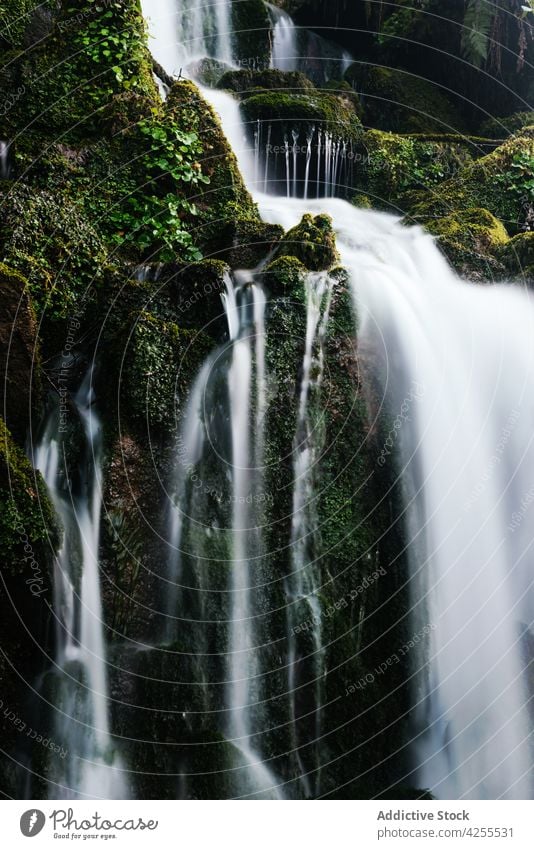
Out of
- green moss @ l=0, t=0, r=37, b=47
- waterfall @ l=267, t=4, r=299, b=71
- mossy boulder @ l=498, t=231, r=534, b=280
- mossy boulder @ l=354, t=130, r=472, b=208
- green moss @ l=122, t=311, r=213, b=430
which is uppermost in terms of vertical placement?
waterfall @ l=267, t=4, r=299, b=71

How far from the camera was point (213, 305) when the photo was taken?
8078mm

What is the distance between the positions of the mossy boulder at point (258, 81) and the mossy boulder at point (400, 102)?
1.68m

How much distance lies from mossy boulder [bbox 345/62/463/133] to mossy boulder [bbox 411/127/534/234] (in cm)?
230

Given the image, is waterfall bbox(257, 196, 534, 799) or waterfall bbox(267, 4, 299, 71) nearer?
waterfall bbox(257, 196, 534, 799)

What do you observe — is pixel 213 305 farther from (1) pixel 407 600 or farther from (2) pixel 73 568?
(1) pixel 407 600

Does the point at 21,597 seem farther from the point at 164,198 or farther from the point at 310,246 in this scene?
the point at 164,198

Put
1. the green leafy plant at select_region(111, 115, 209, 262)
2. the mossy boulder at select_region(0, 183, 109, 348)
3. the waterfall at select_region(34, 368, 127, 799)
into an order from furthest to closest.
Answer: the green leafy plant at select_region(111, 115, 209, 262)
the mossy boulder at select_region(0, 183, 109, 348)
the waterfall at select_region(34, 368, 127, 799)

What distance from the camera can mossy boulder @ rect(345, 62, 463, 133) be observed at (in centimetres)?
1409

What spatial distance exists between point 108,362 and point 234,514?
1903 millimetres

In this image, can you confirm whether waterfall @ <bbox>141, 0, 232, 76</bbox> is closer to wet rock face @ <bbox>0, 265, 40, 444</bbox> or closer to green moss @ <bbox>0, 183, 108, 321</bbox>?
green moss @ <bbox>0, 183, 108, 321</bbox>

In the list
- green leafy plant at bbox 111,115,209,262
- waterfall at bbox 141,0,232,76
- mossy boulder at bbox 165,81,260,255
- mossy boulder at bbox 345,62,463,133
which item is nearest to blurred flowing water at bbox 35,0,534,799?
green leafy plant at bbox 111,115,209,262

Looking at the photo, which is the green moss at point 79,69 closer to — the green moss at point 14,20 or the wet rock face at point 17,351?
the green moss at point 14,20

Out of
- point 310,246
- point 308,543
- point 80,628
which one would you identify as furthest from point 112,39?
point 80,628
